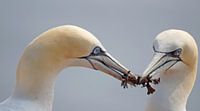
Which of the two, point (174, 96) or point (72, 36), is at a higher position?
point (72, 36)

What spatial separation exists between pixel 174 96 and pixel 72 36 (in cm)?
126

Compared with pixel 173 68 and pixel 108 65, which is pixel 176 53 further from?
pixel 108 65

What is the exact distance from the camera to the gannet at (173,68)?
5621 mm

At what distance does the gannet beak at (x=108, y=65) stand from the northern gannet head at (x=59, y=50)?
0.05m

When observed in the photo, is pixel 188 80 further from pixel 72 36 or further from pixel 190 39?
pixel 72 36

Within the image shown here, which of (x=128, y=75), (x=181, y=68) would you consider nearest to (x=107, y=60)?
(x=128, y=75)

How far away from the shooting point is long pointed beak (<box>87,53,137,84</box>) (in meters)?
5.02


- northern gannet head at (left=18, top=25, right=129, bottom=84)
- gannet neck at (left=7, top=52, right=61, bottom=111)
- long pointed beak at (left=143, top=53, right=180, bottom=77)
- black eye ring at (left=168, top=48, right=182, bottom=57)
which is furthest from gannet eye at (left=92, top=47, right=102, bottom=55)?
black eye ring at (left=168, top=48, right=182, bottom=57)

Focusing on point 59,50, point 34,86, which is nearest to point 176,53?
point 59,50

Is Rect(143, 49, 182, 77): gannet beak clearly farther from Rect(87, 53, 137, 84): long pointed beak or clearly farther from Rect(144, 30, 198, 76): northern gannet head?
Rect(87, 53, 137, 84): long pointed beak

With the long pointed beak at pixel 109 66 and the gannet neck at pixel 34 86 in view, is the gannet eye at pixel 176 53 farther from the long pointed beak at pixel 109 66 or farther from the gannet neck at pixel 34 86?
the gannet neck at pixel 34 86

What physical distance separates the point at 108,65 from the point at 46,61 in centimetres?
43

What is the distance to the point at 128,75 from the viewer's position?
16.4ft

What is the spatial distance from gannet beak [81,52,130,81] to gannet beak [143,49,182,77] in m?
0.45
